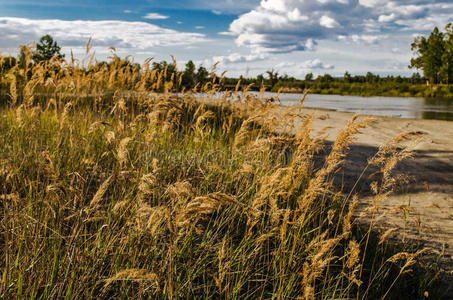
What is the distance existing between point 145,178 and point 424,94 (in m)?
55.1

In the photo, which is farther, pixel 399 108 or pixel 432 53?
pixel 432 53

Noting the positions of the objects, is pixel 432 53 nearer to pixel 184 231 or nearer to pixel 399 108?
pixel 399 108

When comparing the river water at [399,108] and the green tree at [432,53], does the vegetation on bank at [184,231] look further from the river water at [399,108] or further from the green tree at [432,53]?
the green tree at [432,53]

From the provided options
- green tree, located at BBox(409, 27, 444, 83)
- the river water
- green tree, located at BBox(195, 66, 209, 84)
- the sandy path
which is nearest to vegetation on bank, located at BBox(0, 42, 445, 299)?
the sandy path

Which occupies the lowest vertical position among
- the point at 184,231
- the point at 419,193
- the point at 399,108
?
the point at 419,193

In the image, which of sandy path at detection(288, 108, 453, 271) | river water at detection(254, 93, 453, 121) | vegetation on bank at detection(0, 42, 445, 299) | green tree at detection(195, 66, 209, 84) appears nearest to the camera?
vegetation on bank at detection(0, 42, 445, 299)

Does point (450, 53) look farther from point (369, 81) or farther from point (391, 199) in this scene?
point (391, 199)

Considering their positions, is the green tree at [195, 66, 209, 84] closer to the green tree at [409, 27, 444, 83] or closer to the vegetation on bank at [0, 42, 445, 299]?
the vegetation on bank at [0, 42, 445, 299]

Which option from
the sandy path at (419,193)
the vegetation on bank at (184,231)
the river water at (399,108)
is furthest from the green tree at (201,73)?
the river water at (399,108)

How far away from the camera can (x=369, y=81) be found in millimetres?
73938

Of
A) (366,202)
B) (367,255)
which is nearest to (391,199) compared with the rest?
(366,202)

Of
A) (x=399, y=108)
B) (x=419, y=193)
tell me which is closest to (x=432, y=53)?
(x=399, y=108)

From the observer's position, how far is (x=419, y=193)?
485 centimetres

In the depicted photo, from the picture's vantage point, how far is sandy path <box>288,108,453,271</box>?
3.36 meters
